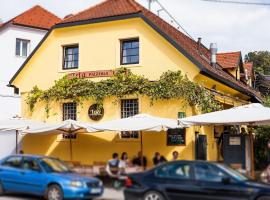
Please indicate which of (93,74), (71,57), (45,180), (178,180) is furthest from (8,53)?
(178,180)

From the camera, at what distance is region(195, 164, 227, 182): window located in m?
11.6

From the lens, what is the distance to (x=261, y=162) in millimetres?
21219

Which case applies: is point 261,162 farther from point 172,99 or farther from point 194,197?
point 194,197

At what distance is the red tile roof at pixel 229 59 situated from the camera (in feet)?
98.2

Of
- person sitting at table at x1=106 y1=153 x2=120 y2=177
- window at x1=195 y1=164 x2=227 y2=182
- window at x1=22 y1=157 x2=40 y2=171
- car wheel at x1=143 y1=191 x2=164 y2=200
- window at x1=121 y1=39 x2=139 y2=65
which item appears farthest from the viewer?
window at x1=121 y1=39 x2=139 y2=65

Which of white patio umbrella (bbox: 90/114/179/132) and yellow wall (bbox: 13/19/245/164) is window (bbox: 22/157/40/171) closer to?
white patio umbrella (bbox: 90/114/179/132)

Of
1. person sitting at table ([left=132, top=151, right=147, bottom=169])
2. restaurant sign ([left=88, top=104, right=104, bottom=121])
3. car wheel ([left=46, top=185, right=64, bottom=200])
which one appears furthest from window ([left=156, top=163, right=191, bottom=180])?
restaurant sign ([left=88, top=104, right=104, bottom=121])

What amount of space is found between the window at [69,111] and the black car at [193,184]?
11333 millimetres

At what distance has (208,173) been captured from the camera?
38.4 feet

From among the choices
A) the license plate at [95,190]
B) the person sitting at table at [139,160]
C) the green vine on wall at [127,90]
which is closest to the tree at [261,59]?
the green vine on wall at [127,90]

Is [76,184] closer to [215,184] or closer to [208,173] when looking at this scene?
[208,173]

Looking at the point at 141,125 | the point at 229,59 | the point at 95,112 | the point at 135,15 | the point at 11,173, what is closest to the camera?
the point at 11,173

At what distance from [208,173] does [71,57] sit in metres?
14.1

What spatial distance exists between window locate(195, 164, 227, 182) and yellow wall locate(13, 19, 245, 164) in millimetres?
8321
